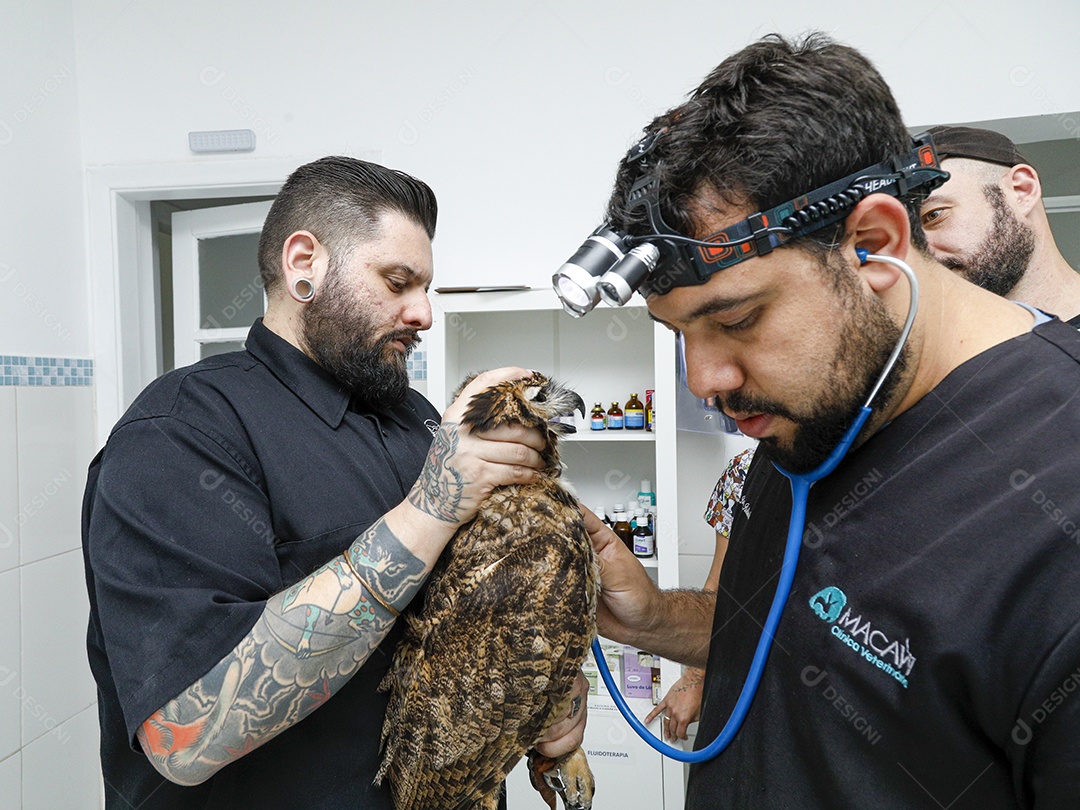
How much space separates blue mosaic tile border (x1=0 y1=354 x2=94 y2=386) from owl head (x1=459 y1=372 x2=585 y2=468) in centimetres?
220

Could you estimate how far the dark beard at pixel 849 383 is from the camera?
796 millimetres

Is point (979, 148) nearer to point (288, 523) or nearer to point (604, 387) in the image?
point (604, 387)

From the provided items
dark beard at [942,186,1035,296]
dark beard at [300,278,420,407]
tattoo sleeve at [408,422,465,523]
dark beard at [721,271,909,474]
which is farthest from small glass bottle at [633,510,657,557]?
dark beard at [721,271,909,474]

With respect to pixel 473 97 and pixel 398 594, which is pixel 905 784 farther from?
pixel 473 97

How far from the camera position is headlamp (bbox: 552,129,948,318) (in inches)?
30.0

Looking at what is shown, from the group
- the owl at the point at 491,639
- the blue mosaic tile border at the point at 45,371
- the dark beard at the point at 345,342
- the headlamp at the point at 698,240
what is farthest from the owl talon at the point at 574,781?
the blue mosaic tile border at the point at 45,371

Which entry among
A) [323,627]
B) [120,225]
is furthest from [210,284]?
[323,627]

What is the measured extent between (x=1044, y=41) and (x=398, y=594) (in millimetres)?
2944

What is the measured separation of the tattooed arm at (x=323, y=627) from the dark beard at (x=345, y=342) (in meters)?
0.30

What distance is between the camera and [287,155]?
2850mm

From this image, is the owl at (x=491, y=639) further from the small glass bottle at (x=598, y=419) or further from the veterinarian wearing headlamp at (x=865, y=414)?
the small glass bottle at (x=598, y=419)

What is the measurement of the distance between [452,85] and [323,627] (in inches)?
96.5

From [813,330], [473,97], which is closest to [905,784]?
[813,330]

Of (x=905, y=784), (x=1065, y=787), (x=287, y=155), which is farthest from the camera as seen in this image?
(x=287, y=155)
